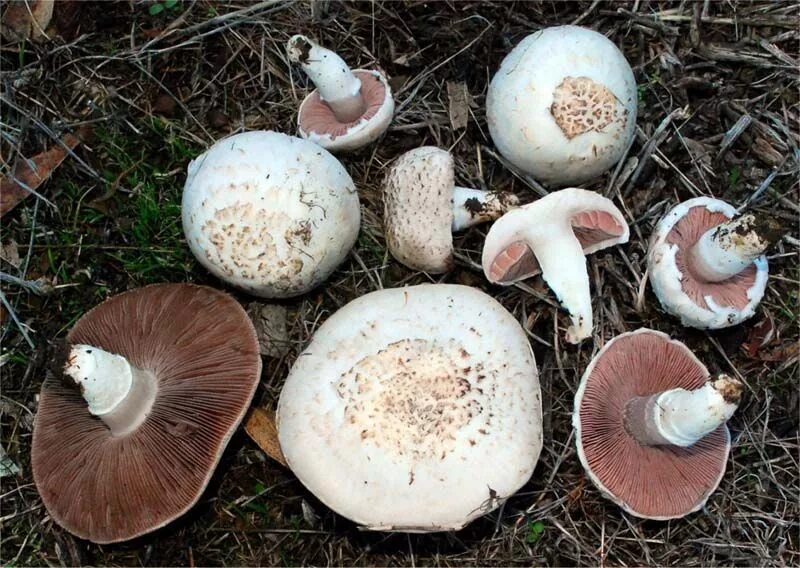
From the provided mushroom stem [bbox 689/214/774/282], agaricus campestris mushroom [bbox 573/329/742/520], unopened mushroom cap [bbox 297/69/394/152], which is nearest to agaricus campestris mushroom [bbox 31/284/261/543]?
unopened mushroom cap [bbox 297/69/394/152]

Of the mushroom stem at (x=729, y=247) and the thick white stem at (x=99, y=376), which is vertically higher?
the mushroom stem at (x=729, y=247)

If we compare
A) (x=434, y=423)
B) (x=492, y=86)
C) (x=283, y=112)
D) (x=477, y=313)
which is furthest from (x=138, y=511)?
(x=492, y=86)

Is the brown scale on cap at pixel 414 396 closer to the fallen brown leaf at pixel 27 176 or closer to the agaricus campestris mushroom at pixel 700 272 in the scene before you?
the agaricus campestris mushroom at pixel 700 272

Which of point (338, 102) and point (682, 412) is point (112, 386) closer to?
point (338, 102)

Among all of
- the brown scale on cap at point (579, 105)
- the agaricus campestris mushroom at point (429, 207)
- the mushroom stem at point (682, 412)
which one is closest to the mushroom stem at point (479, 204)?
the agaricus campestris mushroom at point (429, 207)

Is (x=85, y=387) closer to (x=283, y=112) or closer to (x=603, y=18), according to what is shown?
(x=283, y=112)

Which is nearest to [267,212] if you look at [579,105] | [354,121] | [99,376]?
[354,121]

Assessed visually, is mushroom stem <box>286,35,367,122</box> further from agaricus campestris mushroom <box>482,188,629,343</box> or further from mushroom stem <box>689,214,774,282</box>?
mushroom stem <box>689,214,774,282</box>
